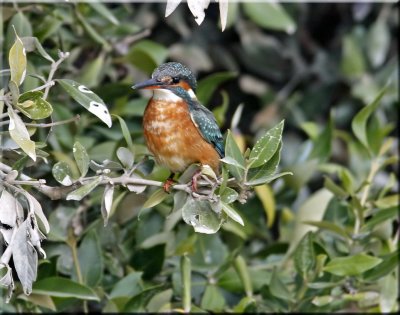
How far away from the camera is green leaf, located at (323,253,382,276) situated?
2377 millimetres

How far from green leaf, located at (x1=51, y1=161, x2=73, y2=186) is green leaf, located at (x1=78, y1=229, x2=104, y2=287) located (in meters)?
0.53

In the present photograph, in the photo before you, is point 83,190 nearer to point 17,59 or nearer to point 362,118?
point 17,59

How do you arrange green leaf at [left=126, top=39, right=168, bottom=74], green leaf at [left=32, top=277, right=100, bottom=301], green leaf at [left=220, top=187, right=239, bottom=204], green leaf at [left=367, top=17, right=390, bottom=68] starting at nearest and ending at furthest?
green leaf at [left=220, top=187, right=239, bottom=204], green leaf at [left=32, top=277, right=100, bottom=301], green leaf at [left=126, top=39, right=168, bottom=74], green leaf at [left=367, top=17, right=390, bottom=68]

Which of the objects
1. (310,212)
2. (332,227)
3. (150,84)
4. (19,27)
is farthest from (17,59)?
(310,212)

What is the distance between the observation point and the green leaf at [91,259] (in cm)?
235

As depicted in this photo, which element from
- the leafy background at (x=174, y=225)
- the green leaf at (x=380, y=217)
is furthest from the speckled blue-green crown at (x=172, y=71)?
the green leaf at (x=380, y=217)

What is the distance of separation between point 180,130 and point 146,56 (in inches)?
35.6

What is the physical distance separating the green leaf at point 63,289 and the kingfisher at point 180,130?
1.41 feet

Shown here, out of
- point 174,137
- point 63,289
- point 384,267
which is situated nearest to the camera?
point 174,137

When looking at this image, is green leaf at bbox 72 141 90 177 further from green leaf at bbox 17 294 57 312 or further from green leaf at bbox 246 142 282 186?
green leaf at bbox 17 294 57 312

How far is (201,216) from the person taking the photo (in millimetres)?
1750

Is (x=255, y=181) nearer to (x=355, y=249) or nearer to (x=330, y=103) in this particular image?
(x=355, y=249)

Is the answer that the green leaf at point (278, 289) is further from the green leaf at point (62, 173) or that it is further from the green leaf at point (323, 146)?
the green leaf at point (62, 173)

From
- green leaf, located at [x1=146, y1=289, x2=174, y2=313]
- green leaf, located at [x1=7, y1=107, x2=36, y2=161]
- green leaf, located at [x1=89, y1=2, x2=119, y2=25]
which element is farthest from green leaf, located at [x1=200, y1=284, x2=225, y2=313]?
green leaf, located at [x1=7, y1=107, x2=36, y2=161]
